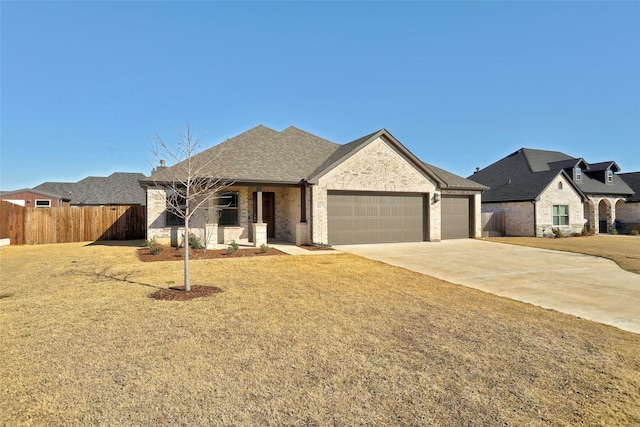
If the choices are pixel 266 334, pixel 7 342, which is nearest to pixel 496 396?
pixel 266 334

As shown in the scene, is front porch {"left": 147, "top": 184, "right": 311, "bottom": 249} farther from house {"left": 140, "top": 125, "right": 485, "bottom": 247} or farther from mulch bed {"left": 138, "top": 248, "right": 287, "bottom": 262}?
mulch bed {"left": 138, "top": 248, "right": 287, "bottom": 262}

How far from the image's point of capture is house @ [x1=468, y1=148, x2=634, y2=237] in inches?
961

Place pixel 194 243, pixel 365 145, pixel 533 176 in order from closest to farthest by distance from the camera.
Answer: pixel 194 243
pixel 365 145
pixel 533 176

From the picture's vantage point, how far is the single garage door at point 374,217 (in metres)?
17.4

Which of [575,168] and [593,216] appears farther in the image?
[575,168]

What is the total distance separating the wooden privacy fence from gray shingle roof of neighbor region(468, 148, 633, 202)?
26544 mm

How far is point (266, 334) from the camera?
201 inches

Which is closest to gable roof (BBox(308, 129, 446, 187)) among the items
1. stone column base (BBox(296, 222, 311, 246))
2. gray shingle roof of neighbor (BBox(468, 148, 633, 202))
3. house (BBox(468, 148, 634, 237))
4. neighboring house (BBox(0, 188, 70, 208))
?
stone column base (BBox(296, 222, 311, 246))

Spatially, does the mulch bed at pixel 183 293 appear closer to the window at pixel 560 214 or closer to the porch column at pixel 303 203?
the porch column at pixel 303 203

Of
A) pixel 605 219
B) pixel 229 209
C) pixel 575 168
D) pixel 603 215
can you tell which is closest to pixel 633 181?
pixel 603 215

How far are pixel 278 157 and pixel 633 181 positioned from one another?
112ft

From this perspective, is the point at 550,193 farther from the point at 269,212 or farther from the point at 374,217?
the point at 269,212

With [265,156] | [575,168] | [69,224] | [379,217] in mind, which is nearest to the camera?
[379,217]

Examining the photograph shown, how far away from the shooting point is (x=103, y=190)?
3734 centimetres
